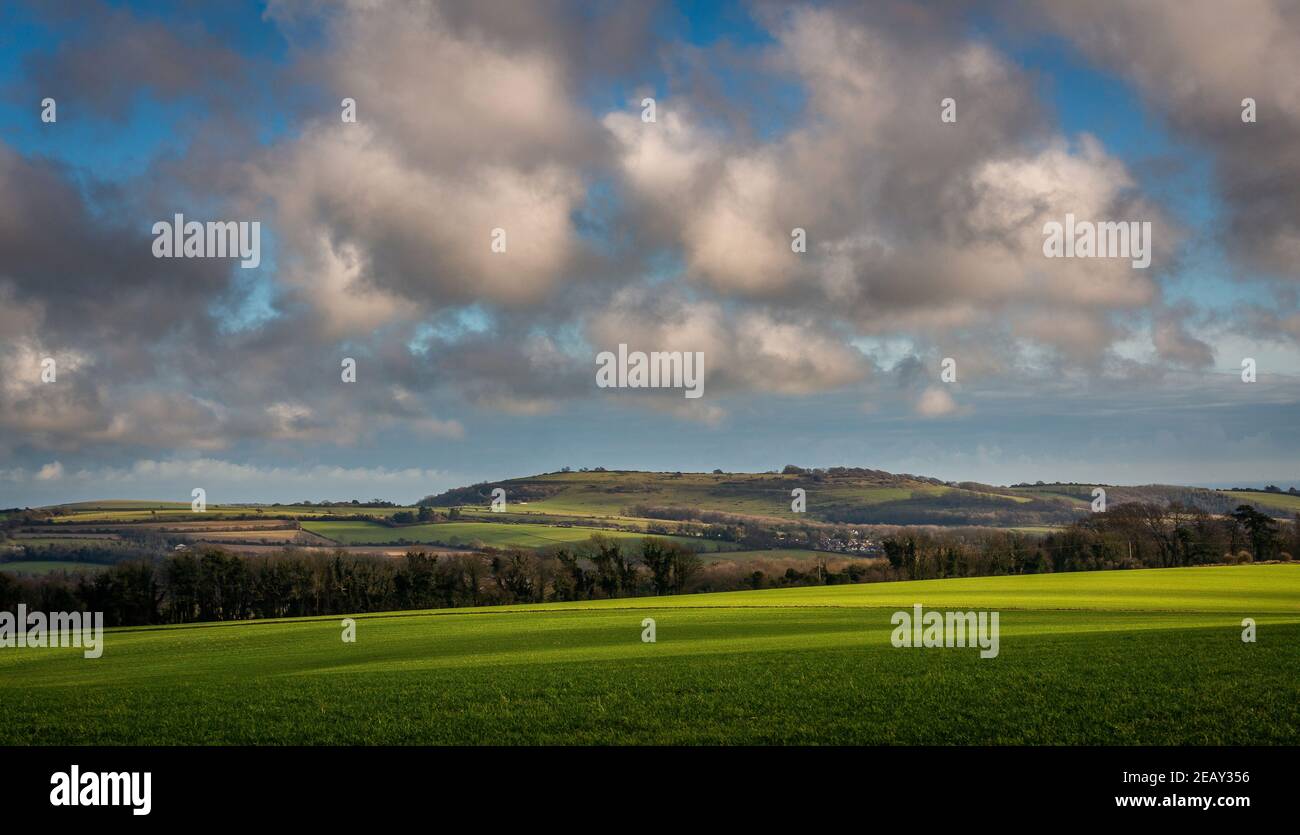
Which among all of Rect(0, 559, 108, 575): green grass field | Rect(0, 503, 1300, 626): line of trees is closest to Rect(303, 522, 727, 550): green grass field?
Rect(0, 503, 1300, 626): line of trees

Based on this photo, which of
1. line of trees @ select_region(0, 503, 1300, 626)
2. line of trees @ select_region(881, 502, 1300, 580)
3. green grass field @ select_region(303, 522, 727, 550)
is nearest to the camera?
line of trees @ select_region(0, 503, 1300, 626)

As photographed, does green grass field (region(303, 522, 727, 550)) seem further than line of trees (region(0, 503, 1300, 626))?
Yes

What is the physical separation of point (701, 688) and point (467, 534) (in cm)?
14192

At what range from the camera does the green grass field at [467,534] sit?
498 feet

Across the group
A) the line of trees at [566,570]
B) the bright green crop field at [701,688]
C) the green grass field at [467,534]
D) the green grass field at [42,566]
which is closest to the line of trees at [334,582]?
the line of trees at [566,570]

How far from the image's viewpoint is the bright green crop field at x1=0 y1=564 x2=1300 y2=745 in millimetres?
20844

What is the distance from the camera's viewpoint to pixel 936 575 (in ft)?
347

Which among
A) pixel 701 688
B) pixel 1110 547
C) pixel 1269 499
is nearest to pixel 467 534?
pixel 1110 547

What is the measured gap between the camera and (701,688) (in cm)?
2652

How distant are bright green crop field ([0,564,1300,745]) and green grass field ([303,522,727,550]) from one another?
9558 cm

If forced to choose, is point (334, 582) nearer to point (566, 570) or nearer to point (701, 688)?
point (566, 570)

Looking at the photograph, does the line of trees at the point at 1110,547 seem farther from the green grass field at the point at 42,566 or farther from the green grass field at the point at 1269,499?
the green grass field at the point at 42,566

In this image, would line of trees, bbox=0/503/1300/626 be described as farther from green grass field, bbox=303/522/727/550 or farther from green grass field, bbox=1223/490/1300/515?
green grass field, bbox=1223/490/1300/515
